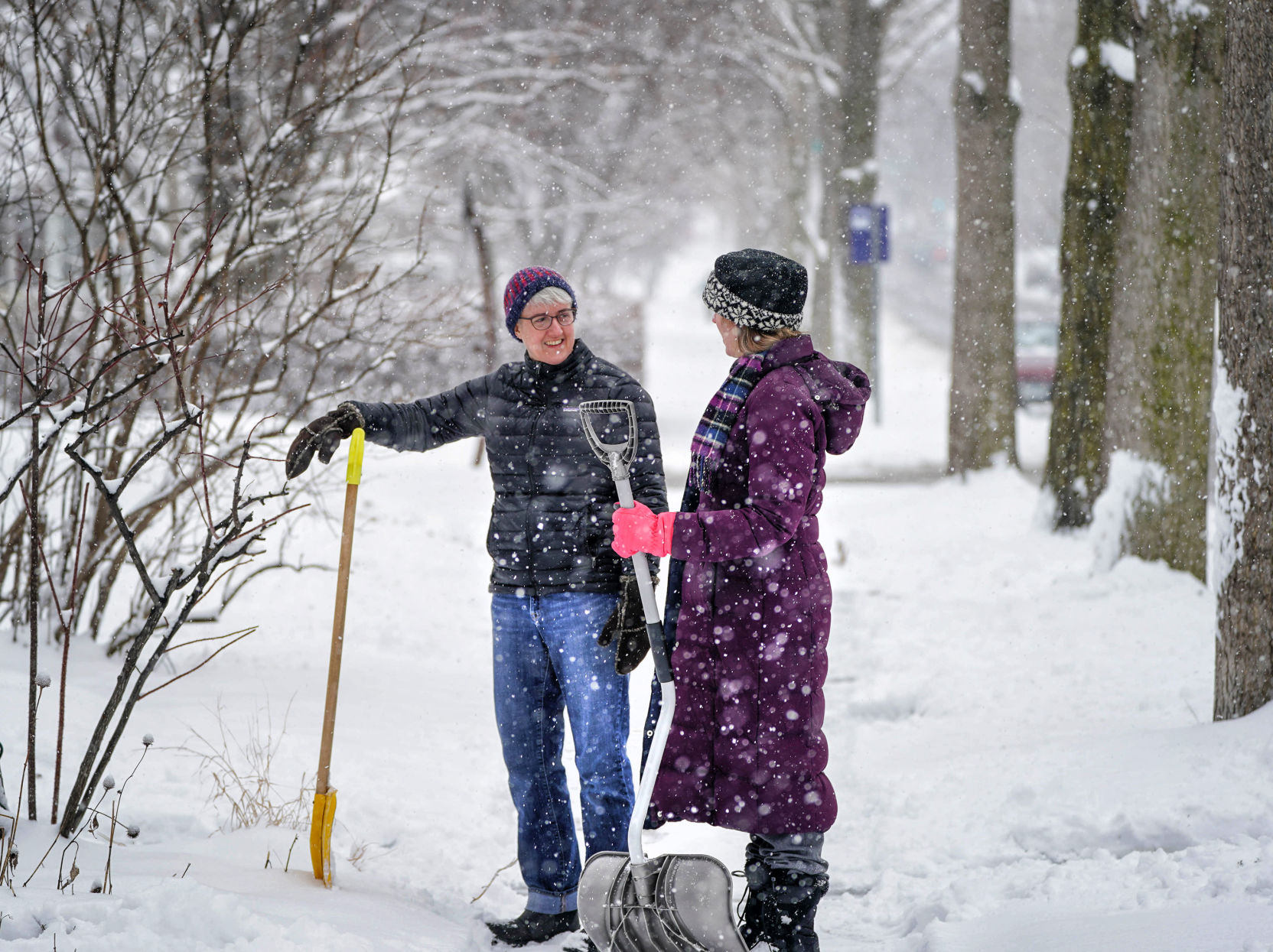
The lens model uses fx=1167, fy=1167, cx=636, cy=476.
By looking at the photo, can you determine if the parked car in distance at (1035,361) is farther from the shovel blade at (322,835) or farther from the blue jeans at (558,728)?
the shovel blade at (322,835)

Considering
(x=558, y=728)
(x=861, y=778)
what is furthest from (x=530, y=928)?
(x=861, y=778)

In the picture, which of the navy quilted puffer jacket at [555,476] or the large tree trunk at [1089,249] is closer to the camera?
the navy quilted puffer jacket at [555,476]

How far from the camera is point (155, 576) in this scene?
17.3 feet

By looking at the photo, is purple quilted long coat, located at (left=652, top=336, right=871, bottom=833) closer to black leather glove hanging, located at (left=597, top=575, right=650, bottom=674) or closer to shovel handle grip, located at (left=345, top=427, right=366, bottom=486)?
black leather glove hanging, located at (left=597, top=575, right=650, bottom=674)

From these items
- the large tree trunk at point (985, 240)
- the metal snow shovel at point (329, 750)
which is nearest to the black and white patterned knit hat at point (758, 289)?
the metal snow shovel at point (329, 750)

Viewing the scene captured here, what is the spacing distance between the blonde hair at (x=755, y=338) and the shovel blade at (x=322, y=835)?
170 cm

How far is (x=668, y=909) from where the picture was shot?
2.72 metres

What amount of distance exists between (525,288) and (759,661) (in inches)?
49.0

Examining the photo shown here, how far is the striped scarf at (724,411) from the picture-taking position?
2850 mm

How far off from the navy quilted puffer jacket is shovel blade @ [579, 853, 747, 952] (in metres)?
0.79

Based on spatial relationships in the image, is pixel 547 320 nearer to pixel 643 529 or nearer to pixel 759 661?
pixel 643 529

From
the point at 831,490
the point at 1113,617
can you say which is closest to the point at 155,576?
the point at 1113,617

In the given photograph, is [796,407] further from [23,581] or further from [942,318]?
[942,318]

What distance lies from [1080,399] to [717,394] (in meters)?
7.05
